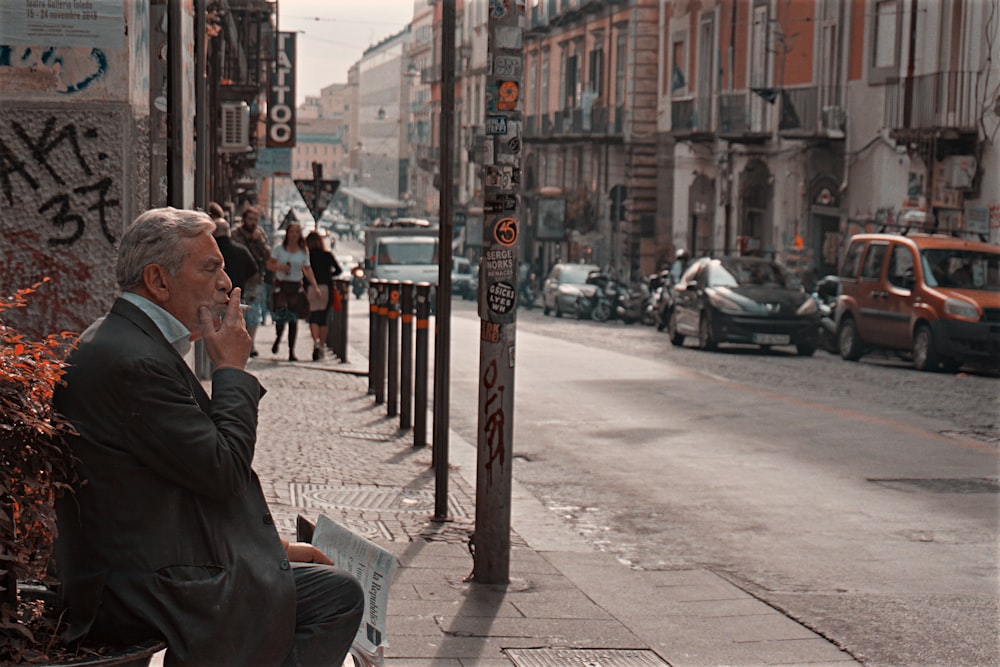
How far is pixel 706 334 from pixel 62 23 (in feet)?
63.8

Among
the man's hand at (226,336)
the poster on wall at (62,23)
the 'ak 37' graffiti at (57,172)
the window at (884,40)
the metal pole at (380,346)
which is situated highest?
the window at (884,40)

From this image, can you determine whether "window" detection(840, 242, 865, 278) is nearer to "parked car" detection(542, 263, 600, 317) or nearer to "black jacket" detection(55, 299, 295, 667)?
"parked car" detection(542, 263, 600, 317)

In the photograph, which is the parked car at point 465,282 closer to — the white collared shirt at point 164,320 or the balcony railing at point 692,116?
the balcony railing at point 692,116

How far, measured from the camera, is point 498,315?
7.05 metres

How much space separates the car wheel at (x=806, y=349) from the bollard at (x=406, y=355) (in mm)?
13378

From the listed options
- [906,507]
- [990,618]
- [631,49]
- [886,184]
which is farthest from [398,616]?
[631,49]

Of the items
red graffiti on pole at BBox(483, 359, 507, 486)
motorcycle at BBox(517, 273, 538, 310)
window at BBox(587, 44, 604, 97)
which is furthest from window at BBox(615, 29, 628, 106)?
red graffiti on pole at BBox(483, 359, 507, 486)

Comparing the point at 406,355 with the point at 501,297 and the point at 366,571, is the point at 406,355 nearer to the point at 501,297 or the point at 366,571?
the point at 501,297

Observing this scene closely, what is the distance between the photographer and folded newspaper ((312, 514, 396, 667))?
4.51 metres

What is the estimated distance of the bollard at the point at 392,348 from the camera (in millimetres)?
13414

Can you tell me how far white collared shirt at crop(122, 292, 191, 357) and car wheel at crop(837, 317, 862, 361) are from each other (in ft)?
69.2

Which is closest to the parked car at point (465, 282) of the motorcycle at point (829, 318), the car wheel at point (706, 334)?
the motorcycle at point (829, 318)

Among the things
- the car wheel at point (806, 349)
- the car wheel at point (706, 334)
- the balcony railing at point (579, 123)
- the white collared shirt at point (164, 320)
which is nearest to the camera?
the white collared shirt at point (164, 320)

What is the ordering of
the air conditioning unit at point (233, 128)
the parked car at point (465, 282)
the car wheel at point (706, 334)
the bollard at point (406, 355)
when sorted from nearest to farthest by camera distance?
the bollard at point (406, 355) < the air conditioning unit at point (233, 128) < the car wheel at point (706, 334) < the parked car at point (465, 282)
